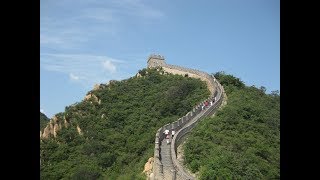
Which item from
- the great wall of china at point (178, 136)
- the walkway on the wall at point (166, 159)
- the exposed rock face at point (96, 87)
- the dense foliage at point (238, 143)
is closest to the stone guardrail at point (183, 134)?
the great wall of china at point (178, 136)

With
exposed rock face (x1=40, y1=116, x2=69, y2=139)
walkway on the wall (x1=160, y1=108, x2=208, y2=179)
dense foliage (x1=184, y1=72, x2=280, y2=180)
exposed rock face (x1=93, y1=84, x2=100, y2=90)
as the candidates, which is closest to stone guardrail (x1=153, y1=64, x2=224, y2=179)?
walkway on the wall (x1=160, y1=108, x2=208, y2=179)

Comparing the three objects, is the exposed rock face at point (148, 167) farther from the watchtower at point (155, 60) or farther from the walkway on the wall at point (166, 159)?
the watchtower at point (155, 60)

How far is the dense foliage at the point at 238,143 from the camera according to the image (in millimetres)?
20797

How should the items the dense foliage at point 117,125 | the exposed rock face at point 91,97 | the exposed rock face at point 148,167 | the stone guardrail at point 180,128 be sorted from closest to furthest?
the stone guardrail at point 180,128 < the exposed rock face at point 148,167 < the dense foliage at point 117,125 < the exposed rock face at point 91,97

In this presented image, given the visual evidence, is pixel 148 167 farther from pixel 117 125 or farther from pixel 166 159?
pixel 117 125

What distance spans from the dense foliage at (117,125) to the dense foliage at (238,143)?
3171 mm

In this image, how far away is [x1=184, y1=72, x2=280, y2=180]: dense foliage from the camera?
20.8m

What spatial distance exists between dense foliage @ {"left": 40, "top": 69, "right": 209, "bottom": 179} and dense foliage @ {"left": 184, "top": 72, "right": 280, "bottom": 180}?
3171mm

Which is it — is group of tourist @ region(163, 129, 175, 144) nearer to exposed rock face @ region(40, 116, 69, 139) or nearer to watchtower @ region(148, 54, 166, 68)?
exposed rock face @ region(40, 116, 69, 139)

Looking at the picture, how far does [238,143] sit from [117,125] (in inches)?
636

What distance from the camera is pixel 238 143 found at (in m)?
25.6
